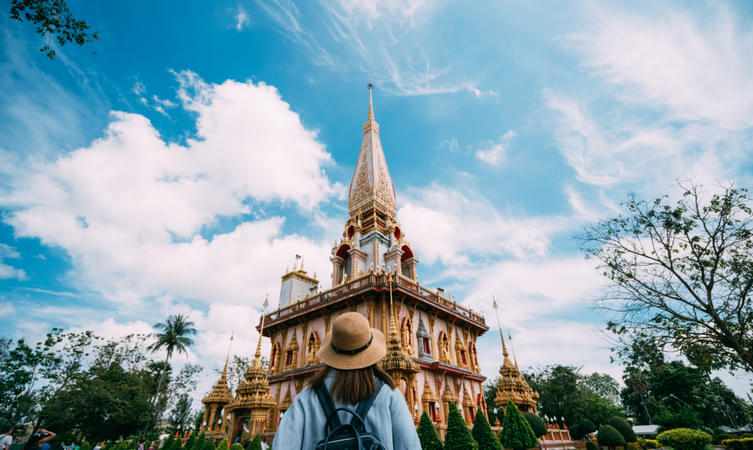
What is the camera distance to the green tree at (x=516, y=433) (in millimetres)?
11914

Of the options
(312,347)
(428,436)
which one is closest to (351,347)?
(428,436)

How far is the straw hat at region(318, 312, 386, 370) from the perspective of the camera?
2.35m

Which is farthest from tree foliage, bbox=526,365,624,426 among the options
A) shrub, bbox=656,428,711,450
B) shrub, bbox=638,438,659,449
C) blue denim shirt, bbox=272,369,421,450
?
blue denim shirt, bbox=272,369,421,450

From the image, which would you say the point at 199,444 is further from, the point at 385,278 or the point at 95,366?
the point at 95,366

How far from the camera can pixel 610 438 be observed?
2208 centimetres

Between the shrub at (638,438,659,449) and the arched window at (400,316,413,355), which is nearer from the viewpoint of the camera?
the arched window at (400,316,413,355)

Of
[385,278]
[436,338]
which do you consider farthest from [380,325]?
[436,338]

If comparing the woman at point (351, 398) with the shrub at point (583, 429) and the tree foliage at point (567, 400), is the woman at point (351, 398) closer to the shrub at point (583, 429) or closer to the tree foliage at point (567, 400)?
the shrub at point (583, 429)

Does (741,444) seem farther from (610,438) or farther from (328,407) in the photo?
(328,407)

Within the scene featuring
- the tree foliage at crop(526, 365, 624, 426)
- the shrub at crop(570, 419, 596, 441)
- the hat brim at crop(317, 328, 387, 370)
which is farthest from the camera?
the tree foliage at crop(526, 365, 624, 426)

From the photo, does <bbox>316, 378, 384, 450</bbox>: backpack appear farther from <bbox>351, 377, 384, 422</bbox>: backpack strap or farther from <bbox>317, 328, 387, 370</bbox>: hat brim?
<bbox>317, 328, 387, 370</bbox>: hat brim

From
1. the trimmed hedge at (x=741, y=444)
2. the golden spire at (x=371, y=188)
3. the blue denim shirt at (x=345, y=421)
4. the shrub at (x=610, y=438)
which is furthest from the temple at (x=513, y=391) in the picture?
the blue denim shirt at (x=345, y=421)

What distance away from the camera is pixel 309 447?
224 cm

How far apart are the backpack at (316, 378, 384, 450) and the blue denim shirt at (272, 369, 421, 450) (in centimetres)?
4
